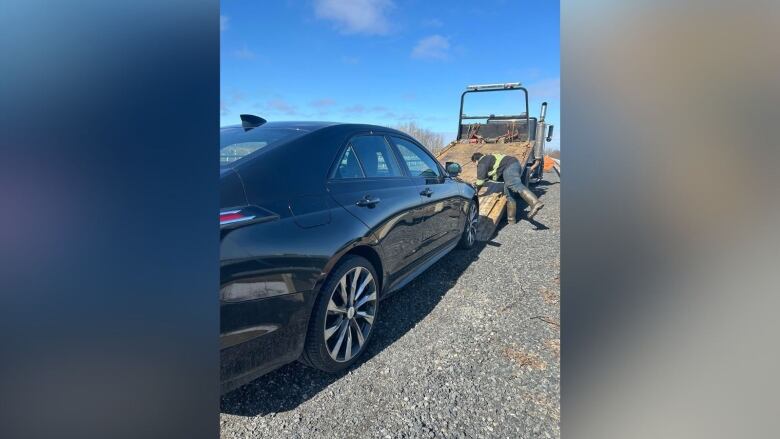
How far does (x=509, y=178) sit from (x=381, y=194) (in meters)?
4.15

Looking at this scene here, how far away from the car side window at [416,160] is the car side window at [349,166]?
0.87 m

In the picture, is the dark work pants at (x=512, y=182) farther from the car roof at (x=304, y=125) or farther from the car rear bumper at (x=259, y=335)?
the car rear bumper at (x=259, y=335)

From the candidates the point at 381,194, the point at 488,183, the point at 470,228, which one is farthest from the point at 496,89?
the point at 381,194

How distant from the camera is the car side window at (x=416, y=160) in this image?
128 inches

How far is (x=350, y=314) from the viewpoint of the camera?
2.17 meters

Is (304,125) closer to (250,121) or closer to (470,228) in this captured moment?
(250,121)

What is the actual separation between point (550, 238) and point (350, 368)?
3.74 m

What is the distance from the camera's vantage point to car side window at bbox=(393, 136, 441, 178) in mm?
3262
